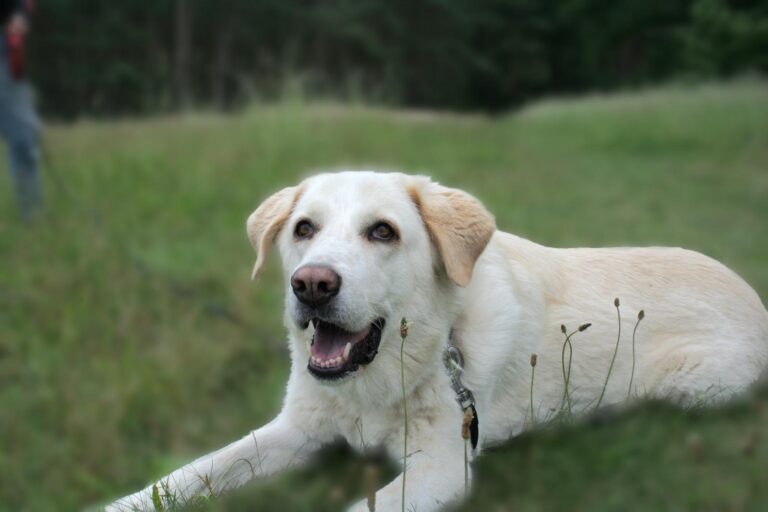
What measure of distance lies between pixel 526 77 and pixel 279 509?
40.8 m

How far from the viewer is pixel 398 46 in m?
38.4

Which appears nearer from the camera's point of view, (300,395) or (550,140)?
(300,395)

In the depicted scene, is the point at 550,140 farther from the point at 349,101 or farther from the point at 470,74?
the point at 470,74

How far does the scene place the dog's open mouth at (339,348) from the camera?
6.07 feet

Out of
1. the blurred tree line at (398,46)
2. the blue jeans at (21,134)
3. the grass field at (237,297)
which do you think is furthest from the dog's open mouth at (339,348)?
the blurred tree line at (398,46)

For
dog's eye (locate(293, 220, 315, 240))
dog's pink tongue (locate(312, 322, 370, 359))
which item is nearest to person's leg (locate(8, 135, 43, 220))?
dog's eye (locate(293, 220, 315, 240))

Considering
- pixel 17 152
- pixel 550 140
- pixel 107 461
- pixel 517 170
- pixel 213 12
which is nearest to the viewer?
pixel 107 461

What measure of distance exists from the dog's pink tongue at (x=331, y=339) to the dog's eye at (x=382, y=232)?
277mm

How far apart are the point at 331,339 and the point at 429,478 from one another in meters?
0.41

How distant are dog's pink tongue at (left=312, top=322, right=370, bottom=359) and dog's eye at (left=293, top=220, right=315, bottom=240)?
33 centimetres

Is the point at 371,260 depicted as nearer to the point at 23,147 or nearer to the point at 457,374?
the point at 457,374

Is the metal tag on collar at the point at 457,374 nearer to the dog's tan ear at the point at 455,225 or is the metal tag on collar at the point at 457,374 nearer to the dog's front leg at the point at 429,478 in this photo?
the dog's front leg at the point at 429,478

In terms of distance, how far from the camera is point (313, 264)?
191cm

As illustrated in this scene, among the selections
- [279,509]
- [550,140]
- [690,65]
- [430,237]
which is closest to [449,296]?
[430,237]
